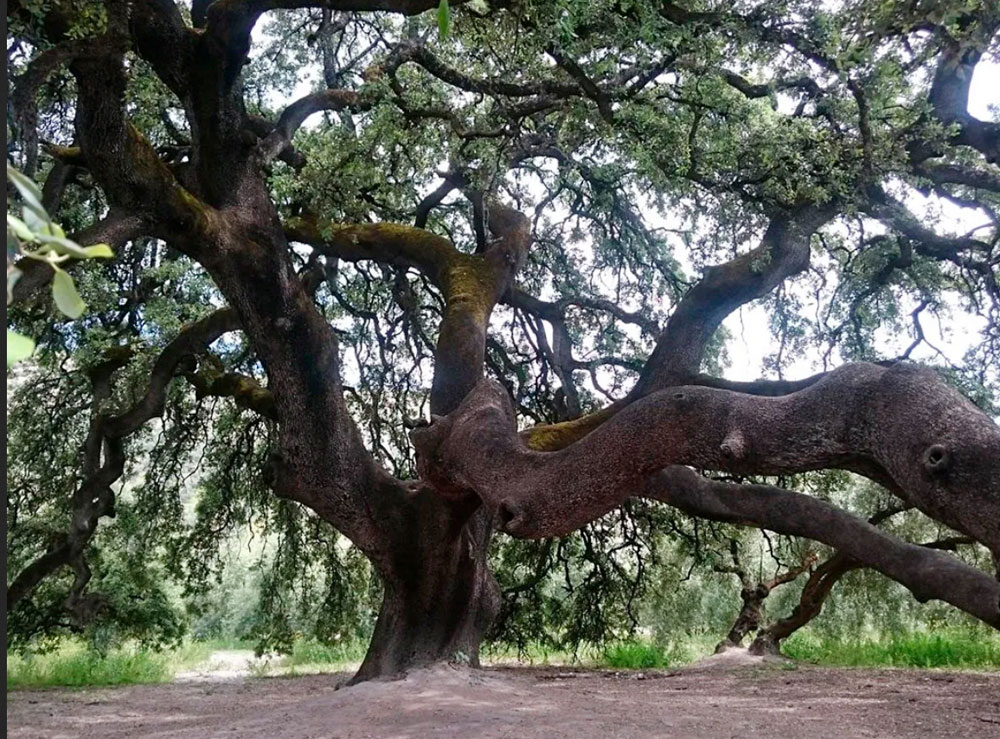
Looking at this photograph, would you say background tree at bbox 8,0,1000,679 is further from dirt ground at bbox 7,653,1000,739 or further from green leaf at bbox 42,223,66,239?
green leaf at bbox 42,223,66,239

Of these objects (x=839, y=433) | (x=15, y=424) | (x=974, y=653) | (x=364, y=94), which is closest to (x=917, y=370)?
(x=839, y=433)

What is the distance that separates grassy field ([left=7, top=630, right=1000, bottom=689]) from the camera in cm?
823

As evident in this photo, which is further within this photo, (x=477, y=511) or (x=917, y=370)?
(x=477, y=511)

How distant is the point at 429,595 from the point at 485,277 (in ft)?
8.09

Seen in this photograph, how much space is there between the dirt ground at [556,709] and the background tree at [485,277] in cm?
85

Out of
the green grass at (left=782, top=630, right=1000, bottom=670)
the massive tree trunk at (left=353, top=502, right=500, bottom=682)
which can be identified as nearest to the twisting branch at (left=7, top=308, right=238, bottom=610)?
the massive tree trunk at (left=353, top=502, right=500, bottom=682)

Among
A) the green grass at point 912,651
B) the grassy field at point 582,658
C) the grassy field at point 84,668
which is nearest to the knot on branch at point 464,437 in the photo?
the grassy field at point 582,658

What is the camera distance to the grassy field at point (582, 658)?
8.23 metres

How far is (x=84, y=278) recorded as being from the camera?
6.14 metres

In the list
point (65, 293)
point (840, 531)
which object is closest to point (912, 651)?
point (840, 531)

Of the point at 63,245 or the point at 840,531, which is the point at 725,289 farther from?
the point at 63,245

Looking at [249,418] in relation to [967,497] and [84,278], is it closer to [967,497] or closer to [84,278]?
[84,278]

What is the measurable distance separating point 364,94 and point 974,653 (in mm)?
7661

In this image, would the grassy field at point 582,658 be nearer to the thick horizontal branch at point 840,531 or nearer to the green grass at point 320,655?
the green grass at point 320,655
